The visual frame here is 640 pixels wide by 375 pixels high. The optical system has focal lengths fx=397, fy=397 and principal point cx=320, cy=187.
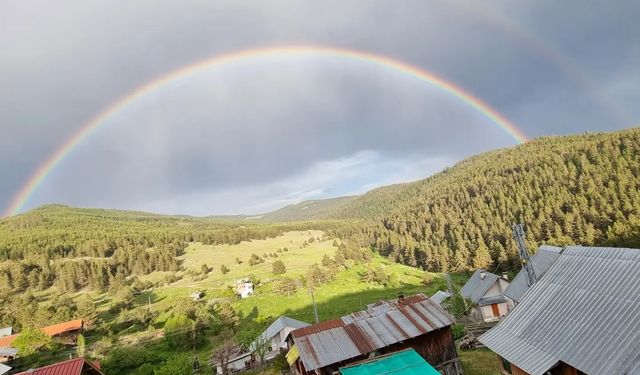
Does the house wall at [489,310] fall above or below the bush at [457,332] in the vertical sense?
below

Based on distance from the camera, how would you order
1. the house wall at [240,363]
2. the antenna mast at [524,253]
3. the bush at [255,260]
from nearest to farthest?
1. the antenna mast at [524,253]
2. the house wall at [240,363]
3. the bush at [255,260]

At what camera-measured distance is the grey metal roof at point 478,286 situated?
190ft

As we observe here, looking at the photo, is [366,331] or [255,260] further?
[255,260]

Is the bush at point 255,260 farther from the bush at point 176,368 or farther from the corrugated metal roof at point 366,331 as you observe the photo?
the corrugated metal roof at point 366,331

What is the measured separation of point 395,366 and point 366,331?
3557 mm

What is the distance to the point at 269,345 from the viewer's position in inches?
1874

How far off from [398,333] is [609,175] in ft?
406

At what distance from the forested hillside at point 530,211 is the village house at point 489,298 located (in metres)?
39.8

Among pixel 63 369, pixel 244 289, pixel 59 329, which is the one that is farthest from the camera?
pixel 244 289

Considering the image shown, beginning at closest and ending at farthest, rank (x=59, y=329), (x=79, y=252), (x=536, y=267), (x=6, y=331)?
(x=536, y=267) → (x=59, y=329) → (x=6, y=331) → (x=79, y=252)

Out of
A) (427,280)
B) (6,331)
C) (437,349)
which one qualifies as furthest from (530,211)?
(6,331)

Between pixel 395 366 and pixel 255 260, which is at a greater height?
pixel 395 366

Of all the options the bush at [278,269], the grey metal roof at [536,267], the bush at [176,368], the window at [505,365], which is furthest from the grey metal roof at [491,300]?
the bush at [278,269]

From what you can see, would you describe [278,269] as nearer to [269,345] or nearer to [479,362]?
[269,345]
